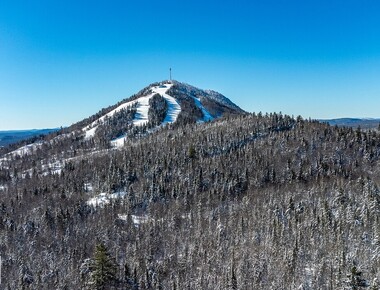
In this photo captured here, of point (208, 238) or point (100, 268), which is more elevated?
point (100, 268)

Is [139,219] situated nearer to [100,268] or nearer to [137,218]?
[137,218]

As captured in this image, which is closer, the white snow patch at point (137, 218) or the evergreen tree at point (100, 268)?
the evergreen tree at point (100, 268)

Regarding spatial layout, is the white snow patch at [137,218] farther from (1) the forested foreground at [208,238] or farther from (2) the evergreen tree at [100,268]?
(2) the evergreen tree at [100,268]

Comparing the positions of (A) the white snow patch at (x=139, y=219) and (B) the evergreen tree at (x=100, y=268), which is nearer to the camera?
(B) the evergreen tree at (x=100, y=268)

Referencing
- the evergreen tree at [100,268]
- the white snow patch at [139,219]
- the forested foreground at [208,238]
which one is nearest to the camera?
the evergreen tree at [100,268]

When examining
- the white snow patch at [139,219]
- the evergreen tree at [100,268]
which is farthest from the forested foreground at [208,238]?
the white snow patch at [139,219]

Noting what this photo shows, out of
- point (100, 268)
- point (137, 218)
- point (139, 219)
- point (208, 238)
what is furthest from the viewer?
point (137, 218)

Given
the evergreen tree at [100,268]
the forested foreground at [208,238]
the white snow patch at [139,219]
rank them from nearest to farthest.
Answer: the evergreen tree at [100,268] → the forested foreground at [208,238] → the white snow patch at [139,219]

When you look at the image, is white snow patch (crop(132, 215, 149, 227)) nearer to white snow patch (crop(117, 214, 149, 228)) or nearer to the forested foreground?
white snow patch (crop(117, 214, 149, 228))

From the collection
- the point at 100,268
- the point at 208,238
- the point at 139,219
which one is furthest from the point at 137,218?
the point at 100,268

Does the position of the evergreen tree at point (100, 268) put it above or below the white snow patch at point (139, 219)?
above

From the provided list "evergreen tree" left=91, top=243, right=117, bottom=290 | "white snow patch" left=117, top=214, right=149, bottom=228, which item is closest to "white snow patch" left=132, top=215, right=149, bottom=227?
"white snow patch" left=117, top=214, right=149, bottom=228

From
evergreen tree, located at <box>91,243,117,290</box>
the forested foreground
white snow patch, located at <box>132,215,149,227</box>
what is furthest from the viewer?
white snow patch, located at <box>132,215,149,227</box>
